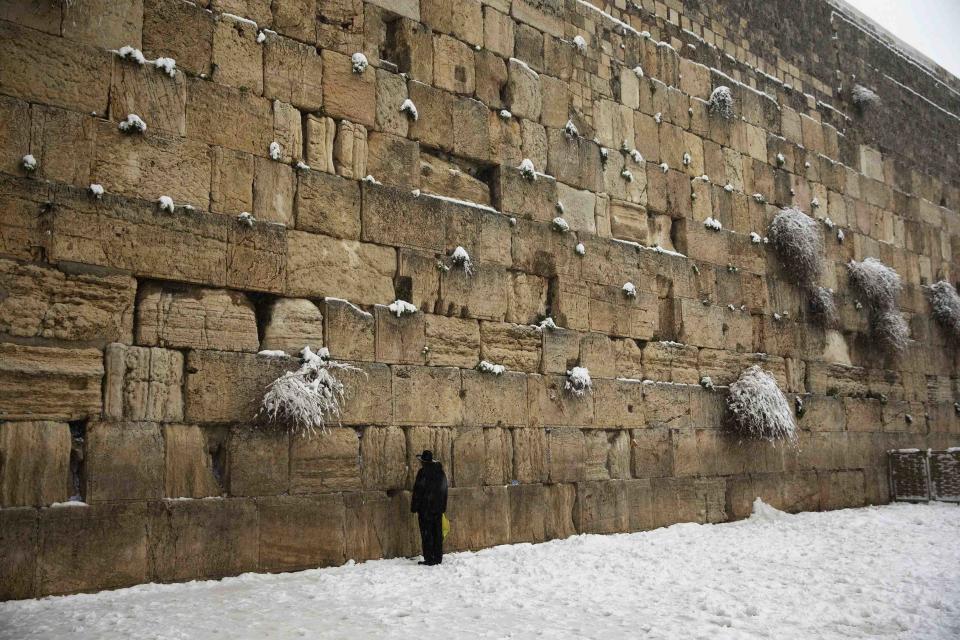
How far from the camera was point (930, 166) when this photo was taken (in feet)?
50.9

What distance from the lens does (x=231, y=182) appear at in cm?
683

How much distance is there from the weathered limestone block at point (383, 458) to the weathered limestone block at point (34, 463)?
238 centimetres

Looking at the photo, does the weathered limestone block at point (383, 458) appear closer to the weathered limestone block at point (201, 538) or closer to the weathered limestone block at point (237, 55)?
the weathered limestone block at point (201, 538)

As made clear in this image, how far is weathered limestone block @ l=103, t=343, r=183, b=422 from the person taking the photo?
5984 millimetres

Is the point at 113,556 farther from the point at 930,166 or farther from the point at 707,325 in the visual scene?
the point at 930,166

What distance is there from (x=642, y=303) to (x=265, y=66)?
199 inches

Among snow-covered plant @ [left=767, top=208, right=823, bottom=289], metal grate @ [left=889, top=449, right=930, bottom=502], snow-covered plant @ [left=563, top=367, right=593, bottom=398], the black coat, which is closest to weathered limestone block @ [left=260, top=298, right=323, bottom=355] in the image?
the black coat

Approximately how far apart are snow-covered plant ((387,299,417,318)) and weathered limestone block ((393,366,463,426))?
0.51 meters

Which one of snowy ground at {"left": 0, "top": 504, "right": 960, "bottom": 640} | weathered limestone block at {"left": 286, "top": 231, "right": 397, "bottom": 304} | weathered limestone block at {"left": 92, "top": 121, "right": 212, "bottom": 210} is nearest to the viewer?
snowy ground at {"left": 0, "top": 504, "right": 960, "bottom": 640}

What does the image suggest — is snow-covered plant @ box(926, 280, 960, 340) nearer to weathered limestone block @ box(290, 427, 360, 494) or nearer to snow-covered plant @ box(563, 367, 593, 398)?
snow-covered plant @ box(563, 367, 593, 398)

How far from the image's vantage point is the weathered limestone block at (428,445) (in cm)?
744

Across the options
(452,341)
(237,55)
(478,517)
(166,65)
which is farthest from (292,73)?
(478,517)

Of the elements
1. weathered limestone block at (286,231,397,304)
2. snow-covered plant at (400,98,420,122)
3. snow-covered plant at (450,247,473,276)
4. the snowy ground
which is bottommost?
the snowy ground

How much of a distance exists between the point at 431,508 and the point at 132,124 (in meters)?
3.90
